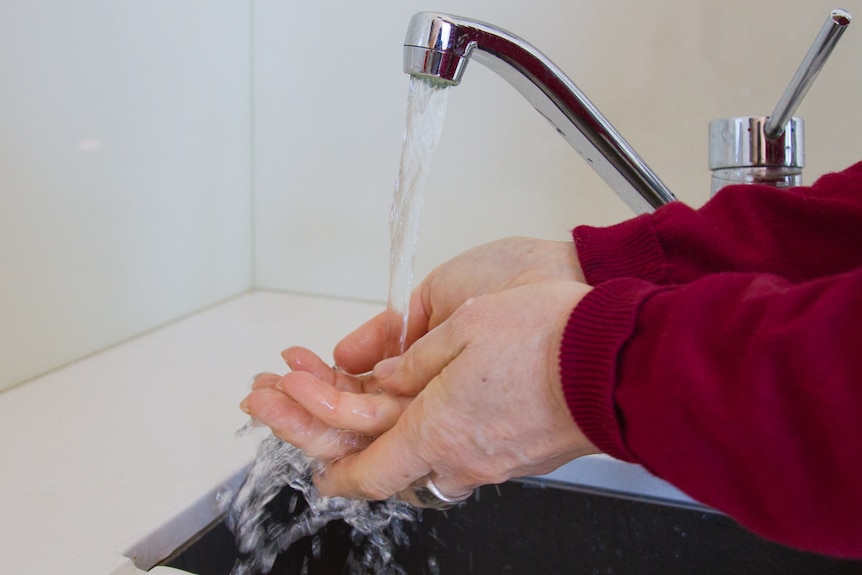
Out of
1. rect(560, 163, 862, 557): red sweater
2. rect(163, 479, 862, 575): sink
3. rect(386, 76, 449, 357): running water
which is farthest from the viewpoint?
rect(163, 479, 862, 575): sink

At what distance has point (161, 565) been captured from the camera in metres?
0.49

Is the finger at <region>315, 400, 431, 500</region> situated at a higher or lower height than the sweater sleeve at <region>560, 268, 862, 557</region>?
lower

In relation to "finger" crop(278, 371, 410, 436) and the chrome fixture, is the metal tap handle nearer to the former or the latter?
the chrome fixture

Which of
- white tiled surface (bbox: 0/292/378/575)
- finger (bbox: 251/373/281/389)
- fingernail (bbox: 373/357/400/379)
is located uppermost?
fingernail (bbox: 373/357/400/379)

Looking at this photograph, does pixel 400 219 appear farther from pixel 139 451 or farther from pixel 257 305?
pixel 257 305

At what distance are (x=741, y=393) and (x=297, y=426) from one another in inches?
11.4

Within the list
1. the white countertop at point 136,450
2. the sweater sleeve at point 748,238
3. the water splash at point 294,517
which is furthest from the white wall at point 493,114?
the water splash at point 294,517

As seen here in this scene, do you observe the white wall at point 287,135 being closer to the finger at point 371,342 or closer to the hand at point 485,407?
the finger at point 371,342

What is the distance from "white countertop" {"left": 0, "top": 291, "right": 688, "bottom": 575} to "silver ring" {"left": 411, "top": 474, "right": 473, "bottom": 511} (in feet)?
0.48

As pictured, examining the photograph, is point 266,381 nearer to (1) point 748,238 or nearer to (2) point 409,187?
(2) point 409,187

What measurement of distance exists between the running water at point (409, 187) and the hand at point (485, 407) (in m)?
0.12

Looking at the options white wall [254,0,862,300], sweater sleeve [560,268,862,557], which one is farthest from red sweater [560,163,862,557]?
white wall [254,0,862,300]

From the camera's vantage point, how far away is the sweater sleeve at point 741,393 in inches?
12.1

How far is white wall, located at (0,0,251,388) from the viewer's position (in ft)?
2.19
